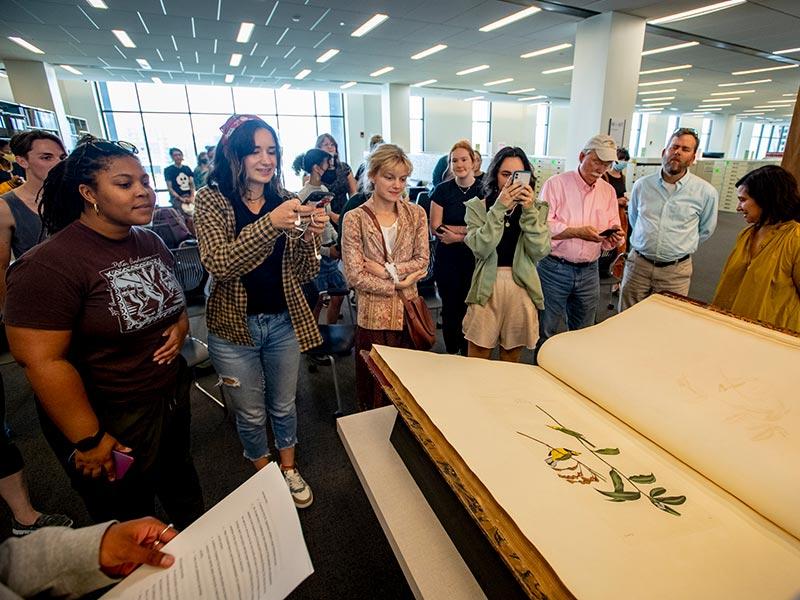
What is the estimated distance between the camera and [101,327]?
1.04 m

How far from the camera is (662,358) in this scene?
73 cm

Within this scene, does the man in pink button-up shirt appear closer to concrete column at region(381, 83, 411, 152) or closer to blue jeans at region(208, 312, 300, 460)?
blue jeans at region(208, 312, 300, 460)

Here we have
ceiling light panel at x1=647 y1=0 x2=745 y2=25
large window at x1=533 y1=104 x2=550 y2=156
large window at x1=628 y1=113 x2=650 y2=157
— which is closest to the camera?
ceiling light panel at x1=647 y1=0 x2=745 y2=25

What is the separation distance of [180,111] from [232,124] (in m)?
13.8

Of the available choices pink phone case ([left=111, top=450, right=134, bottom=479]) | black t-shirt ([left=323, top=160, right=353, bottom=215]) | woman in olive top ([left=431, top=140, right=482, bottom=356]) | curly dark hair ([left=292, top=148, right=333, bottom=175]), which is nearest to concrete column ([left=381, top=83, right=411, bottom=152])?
black t-shirt ([left=323, top=160, right=353, bottom=215])

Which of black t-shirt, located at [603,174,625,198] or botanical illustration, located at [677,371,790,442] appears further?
black t-shirt, located at [603,174,625,198]

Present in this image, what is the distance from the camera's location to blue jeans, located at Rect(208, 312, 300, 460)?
154 cm

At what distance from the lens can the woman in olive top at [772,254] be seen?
5.68ft

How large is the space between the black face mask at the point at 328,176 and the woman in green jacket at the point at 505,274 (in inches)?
55.8

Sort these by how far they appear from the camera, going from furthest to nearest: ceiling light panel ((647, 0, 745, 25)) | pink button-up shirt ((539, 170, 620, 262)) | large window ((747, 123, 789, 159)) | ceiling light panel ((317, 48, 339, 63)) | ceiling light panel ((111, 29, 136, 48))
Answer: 1. large window ((747, 123, 789, 159))
2. ceiling light panel ((317, 48, 339, 63))
3. ceiling light panel ((111, 29, 136, 48))
4. ceiling light panel ((647, 0, 745, 25))
5. pink button-up shirt ((539, 170, 620, 262))

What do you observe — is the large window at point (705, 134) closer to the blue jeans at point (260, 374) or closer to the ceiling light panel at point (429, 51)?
the ceiling light panel at point (429, 51)

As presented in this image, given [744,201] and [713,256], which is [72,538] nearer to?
[744,201]

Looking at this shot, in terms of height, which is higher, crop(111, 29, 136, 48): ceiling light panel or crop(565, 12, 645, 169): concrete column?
crop(111, 29, 136, 48): ceiling light panel

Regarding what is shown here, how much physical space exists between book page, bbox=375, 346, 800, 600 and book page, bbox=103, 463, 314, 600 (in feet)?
1.00
